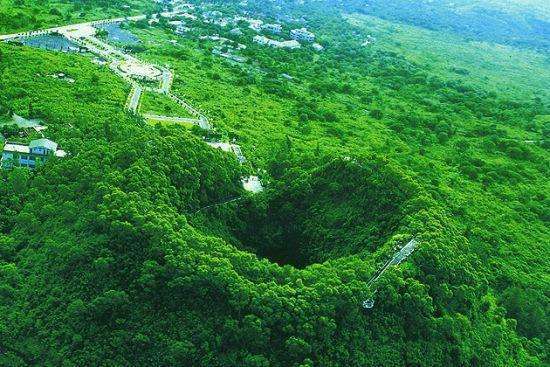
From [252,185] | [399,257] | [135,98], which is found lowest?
[135,98]

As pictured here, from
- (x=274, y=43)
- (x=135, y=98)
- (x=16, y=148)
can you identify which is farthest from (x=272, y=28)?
(x=16, y=148)

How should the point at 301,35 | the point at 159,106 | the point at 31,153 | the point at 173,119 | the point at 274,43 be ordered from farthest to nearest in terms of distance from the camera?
the point at 301,35 < the point at 274,43 < the point at 159,106 < the point at 173,119 < the point at 31,153

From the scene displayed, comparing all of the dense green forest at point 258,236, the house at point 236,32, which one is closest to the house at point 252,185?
the dense green forest at point 258,236

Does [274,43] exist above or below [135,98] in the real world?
below

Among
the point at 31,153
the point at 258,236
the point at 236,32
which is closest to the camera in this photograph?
the point at 258,236

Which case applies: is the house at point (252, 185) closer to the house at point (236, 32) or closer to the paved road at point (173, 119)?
the paved road at point (173, 119)

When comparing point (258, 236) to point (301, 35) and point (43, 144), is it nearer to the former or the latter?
point (43, 144)

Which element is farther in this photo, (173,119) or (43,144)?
A: (173,119)

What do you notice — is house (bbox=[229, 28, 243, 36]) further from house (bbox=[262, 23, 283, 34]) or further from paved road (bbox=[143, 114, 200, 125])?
paved road (bbox=[143, 114, 200, 125])
